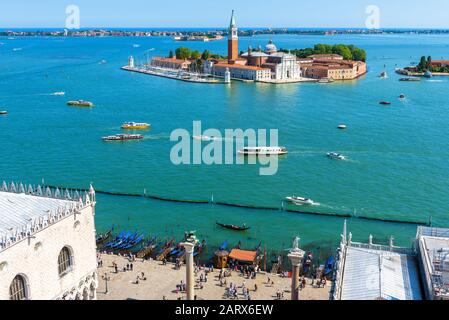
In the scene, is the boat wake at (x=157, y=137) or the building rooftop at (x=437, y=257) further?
the boat wake at (x=157, y=137)

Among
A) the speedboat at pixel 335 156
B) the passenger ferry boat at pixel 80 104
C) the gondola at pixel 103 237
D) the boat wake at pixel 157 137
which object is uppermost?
the passenger ferry boat at pixel 80 104

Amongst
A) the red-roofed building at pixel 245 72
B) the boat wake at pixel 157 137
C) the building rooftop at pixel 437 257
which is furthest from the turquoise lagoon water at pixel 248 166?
the red-roofed building at pixel 245 72

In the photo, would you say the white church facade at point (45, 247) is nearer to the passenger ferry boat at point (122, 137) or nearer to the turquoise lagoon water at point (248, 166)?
the turquoise lagoon water at point (248, 166)

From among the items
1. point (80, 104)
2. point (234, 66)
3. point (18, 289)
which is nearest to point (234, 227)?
point (18, 289)

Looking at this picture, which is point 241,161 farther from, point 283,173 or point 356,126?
point 356,126

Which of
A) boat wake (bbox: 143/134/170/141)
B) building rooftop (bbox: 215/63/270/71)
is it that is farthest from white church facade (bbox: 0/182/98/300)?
building rooftop (bbox: 215/63/270/71)
